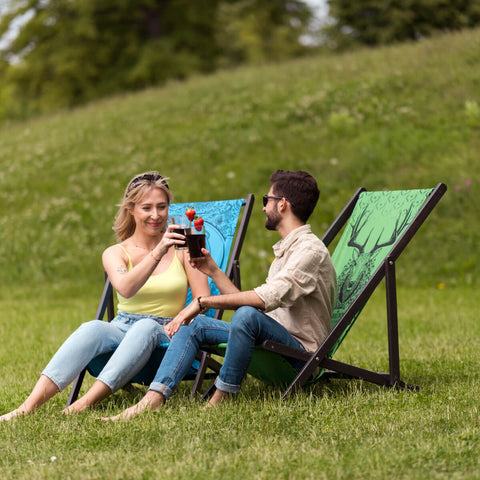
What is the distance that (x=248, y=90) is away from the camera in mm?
16484

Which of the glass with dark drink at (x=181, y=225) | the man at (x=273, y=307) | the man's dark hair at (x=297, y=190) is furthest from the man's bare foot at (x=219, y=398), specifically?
the man's dark hair at (x=297, y=190)

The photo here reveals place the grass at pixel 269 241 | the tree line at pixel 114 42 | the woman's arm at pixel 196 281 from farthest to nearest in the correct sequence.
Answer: the tree line at pixel 114 42 < the woman's arm at pixel 196 281 < the grass at pixel 269 241

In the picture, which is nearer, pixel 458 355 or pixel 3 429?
pixel 3 429

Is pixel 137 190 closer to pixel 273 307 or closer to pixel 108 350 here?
pixel 108 350

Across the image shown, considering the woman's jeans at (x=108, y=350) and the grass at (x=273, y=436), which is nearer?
the grass at (x=273, y=436)

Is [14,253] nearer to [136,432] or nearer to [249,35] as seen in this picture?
[136,432]

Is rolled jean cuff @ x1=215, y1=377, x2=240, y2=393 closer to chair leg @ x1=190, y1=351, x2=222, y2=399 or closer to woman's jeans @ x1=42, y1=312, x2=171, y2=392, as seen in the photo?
chair leg @ x1=190, y1=351, x2=222, y2=399

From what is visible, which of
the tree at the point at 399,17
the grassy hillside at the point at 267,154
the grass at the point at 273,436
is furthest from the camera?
the tree at the point at 399,17

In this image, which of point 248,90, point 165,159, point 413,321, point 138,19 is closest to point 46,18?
point 138,19

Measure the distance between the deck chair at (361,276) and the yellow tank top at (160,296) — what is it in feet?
1.49

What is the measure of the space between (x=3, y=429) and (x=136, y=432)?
2.43 ft

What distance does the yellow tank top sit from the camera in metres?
4.65

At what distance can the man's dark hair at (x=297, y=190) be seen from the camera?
13.9ft

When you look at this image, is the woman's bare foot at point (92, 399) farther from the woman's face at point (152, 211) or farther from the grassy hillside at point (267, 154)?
the grassy hillside at point (267, 154)
